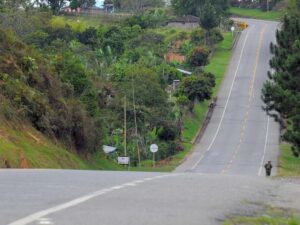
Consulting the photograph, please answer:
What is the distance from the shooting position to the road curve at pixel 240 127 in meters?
61.3

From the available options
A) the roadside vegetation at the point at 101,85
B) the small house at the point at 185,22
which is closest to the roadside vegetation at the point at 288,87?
the roadside vegetation at the point at 101,85

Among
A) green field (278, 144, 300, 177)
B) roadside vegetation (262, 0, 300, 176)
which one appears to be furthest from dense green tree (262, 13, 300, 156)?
green field (278, 144, 300, 177)

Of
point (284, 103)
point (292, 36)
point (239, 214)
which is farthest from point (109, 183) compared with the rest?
point (292, 36)

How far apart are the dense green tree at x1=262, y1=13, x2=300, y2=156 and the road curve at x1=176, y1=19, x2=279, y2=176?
3.87m

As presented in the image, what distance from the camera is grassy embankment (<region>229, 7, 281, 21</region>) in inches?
6260

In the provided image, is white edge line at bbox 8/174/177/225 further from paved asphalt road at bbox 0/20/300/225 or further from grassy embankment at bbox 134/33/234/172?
grassy embankment at bbox 134/33/234/172

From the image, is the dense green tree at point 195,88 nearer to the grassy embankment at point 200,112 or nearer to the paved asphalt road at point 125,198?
the grassy embankment at point 200,112

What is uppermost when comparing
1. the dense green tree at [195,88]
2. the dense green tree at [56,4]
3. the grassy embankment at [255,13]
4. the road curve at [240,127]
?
the dense green tree at [56,4]

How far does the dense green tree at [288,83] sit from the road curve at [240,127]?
12.7ft

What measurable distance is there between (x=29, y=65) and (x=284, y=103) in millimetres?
21101

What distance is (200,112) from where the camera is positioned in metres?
86.1

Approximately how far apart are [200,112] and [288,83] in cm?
3077

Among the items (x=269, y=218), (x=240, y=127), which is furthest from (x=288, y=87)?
(x=269, y=218)

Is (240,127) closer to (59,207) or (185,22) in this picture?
(185,22)
